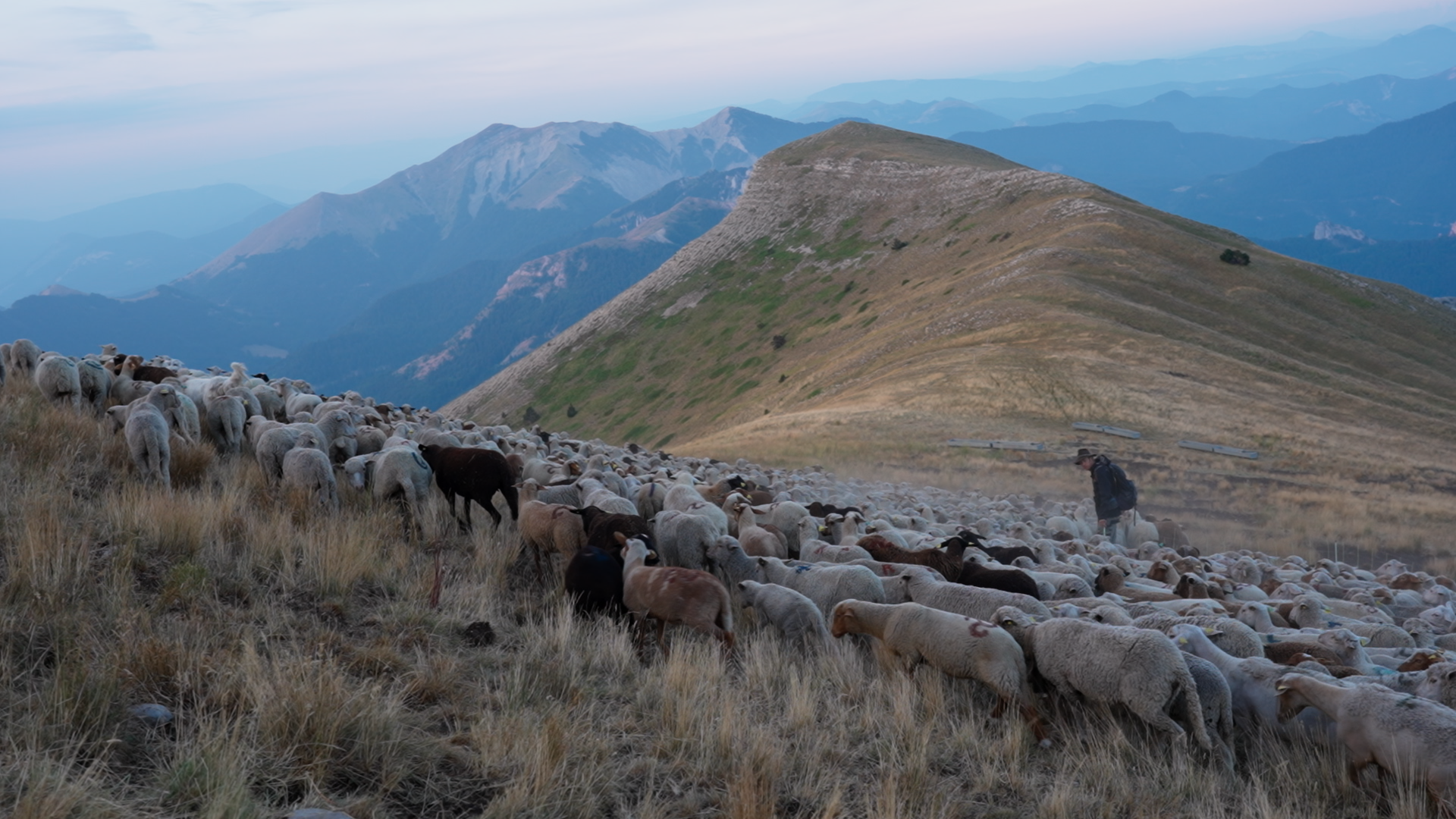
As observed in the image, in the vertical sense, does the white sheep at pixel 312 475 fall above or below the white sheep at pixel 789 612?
above

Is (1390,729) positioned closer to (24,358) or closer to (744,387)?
(24,358)

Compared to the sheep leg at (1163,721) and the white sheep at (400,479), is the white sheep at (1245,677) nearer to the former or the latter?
the sheep leg at (1163,721)

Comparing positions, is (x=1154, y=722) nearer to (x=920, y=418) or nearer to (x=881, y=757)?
(x=881, y=757)

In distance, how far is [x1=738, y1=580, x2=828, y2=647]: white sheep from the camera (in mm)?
7691

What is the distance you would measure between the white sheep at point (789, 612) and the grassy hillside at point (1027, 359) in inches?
621

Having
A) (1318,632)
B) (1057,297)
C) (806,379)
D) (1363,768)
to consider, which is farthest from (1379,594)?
(806,379)

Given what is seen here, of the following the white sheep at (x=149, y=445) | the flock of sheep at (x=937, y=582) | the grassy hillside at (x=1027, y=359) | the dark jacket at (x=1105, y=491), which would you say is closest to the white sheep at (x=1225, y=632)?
the flock of sheep at (x=937, y=582)

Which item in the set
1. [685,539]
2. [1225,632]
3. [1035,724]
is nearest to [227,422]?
[685,539]

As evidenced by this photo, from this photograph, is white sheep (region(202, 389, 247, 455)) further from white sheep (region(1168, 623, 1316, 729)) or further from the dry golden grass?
white sheep (region(1168, 623, 1316, 729))

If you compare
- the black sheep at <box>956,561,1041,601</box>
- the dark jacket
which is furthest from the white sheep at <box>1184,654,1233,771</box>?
the dark jacket

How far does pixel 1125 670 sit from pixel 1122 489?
1290 centimetres

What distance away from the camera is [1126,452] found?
25.1m

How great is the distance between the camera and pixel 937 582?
835 centimetres

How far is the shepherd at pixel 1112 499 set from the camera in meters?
17.5
